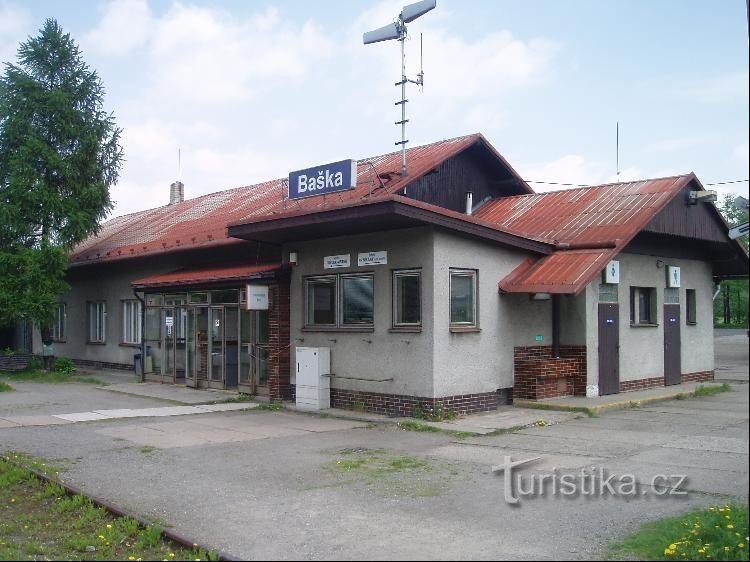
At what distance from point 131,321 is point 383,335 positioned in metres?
12.4

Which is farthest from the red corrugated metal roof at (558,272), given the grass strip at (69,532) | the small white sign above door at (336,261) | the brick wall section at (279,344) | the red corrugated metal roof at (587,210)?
the grass strip at (69,532)

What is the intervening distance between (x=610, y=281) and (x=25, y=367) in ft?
57.5

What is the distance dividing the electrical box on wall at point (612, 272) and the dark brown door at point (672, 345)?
2892mm

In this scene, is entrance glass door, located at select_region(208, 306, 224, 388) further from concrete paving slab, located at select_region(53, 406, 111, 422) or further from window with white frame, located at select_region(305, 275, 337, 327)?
concrete paving slab, located at select_region(53, 406, 111, 422)

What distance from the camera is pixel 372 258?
14.0m

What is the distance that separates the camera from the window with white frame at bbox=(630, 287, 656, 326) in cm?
1734

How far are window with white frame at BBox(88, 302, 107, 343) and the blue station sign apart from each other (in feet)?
40.0

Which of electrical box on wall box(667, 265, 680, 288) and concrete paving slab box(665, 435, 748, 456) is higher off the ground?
electrical box on wall box(667, 265, 680, 288)

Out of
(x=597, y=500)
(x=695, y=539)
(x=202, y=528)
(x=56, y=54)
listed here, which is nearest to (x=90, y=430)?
(x=202, y=528)

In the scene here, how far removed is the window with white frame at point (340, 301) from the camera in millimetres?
14133

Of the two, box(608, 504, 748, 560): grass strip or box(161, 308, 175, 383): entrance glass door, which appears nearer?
box(608, 504, 748, 560): grass strip

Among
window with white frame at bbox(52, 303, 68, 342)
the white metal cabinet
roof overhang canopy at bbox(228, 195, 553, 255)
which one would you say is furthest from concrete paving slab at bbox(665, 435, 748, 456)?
window with white frame at bbox(52, 303, 68, 342)

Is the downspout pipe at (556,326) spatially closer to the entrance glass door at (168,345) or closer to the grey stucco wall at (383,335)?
the grey stucco wall at (383,335)

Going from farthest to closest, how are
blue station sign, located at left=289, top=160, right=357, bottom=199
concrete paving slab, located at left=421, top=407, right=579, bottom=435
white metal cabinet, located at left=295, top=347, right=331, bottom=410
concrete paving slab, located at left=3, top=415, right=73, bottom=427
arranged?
white metal cabinet, located at left=295, top=347, right=331, bottom=410 < blue station sign, located at left=289, top=160, right=357, bottom=199 < concrete paving slab, located at left=3, top=415, right=73, bottom=427 < concrete paving slab, located at left=421, top=407, right=579, bottom=435
